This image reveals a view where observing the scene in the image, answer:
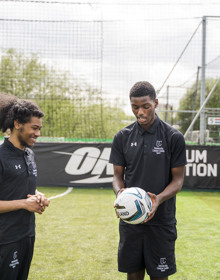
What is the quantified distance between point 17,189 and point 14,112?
58 centimetres

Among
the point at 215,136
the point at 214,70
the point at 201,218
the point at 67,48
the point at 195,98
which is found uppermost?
the point at 67,48

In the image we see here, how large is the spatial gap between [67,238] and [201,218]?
2798 millimetres

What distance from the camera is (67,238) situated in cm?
494

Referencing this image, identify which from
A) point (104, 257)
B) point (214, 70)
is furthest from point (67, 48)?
point (104, 257)

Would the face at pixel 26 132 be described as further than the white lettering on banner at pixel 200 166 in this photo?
Result: No

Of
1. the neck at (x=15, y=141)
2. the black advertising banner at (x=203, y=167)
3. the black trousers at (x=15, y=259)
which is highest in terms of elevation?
the neck at (x=15, y=141)

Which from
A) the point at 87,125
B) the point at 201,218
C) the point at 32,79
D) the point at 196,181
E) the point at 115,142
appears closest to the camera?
the point at 115,142

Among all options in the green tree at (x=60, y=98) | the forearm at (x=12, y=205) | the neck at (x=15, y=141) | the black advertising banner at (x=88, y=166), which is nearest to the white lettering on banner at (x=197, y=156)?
the black advertising banner at (x=88, y=166)

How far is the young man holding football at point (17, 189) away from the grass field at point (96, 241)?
151 centimetres

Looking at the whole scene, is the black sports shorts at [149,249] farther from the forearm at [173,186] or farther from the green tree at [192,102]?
the green tree at [192,102]

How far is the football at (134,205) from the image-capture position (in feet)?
8.11

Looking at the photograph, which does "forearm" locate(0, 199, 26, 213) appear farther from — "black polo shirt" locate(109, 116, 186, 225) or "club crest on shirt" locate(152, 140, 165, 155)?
"club crest on shirt" locate(152, 140, 165, 155)

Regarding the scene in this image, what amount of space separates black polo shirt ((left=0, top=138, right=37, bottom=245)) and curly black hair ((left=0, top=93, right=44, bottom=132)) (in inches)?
5.6

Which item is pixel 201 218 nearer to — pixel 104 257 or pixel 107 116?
pixel 104 257
